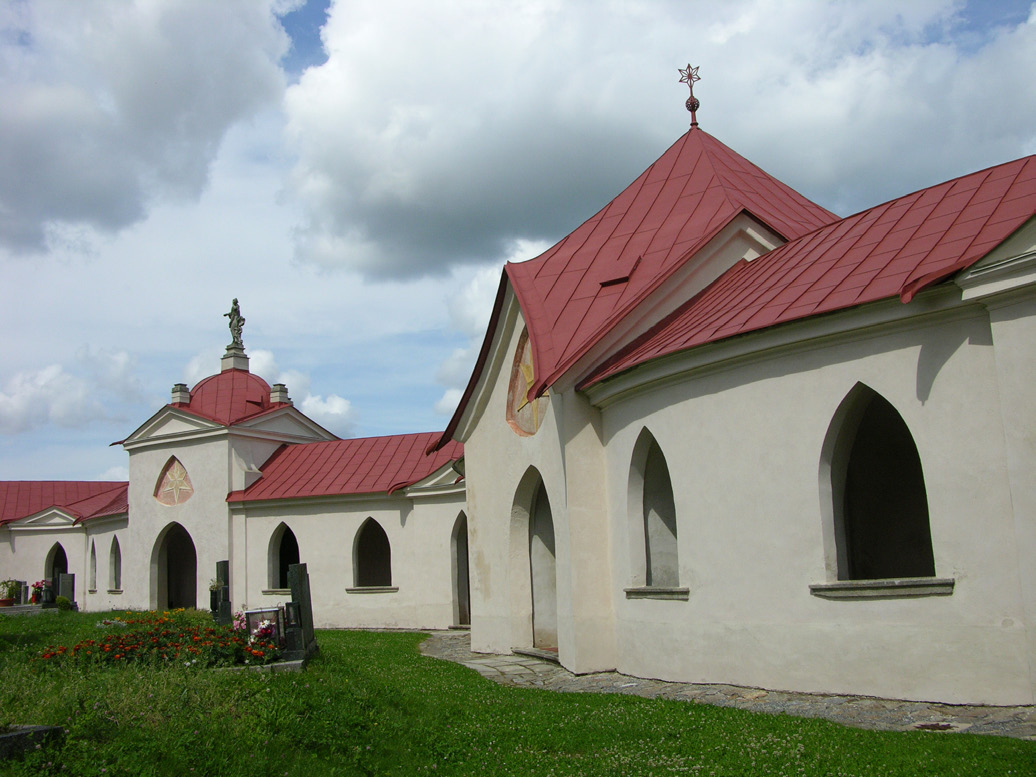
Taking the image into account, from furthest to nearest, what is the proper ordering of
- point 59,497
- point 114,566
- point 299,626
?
point 59,497 → point 114,566 → point 299,626

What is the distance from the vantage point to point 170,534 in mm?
33406

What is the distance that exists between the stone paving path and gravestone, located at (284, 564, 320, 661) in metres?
2.79

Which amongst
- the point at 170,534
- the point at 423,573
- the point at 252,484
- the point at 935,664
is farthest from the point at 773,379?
the point at 170,534

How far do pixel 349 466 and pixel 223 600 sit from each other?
1053 cm

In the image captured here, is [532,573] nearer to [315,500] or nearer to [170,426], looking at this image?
[315,500]

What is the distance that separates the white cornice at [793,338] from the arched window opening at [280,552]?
57.0 feet

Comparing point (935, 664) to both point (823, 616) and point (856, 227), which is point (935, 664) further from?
point (856, 227)

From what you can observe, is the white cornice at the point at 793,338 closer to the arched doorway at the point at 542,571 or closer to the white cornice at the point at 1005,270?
the white cornice at the point at 1005,270

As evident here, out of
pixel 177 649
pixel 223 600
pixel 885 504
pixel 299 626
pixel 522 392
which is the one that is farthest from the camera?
pixel 223 600

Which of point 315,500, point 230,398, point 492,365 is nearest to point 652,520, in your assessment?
point 492,365

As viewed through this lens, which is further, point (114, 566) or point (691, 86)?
point (114, 566)

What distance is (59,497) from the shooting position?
44750 mm

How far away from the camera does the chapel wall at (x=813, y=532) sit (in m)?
9.07

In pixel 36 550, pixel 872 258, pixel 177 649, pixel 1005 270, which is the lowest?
pixel 177 649
